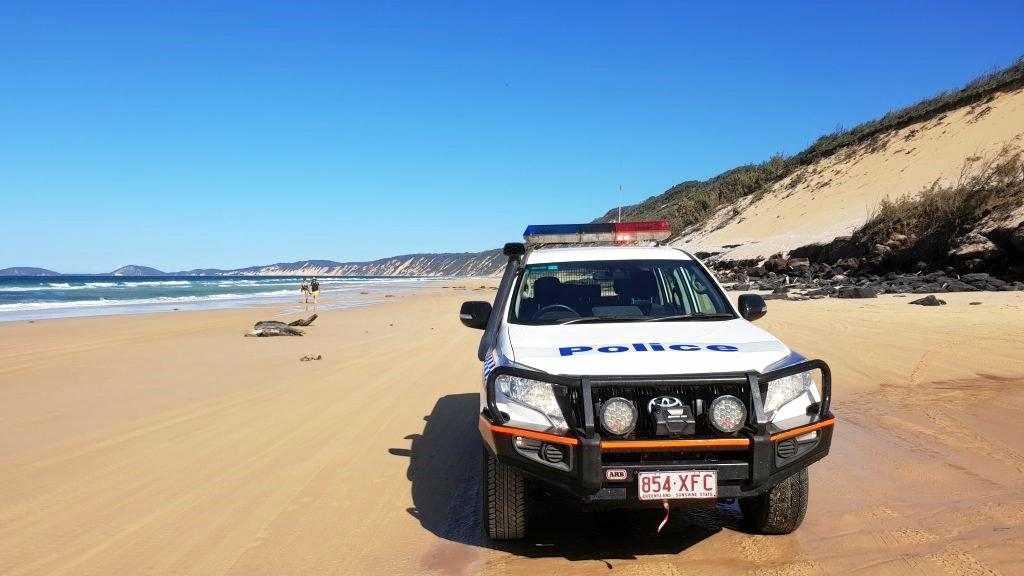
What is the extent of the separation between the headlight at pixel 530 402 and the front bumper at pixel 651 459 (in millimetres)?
56

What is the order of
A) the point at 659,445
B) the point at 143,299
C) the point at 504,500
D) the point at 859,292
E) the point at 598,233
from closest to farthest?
the point at 659,445
the point at 504,500
the point at 598,233
the point at 859,292
the point at 143,299

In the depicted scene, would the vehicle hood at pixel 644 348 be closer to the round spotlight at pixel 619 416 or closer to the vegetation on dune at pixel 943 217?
the round spotlight at pixel 619 416

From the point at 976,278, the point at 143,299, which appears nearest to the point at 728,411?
the point at 976,278

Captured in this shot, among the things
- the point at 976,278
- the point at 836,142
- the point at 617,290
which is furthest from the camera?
the point at 836,142

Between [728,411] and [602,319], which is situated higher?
[602,319]

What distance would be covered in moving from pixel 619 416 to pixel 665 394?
26cm

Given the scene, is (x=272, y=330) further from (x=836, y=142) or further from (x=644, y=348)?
(x=836, y=142)

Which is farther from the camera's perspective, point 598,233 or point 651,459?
point 598,233

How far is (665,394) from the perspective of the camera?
3414mm

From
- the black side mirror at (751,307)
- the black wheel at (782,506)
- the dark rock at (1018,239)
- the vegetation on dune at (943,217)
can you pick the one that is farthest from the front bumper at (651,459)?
the vegetation on dune at (943,217)

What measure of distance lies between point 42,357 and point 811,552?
12.3 meters

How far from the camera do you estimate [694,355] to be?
3.54 m

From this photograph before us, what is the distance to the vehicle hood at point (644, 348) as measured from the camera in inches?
136

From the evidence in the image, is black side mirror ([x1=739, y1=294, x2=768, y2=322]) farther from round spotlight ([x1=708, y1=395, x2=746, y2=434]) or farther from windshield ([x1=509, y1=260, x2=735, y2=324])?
round spotlight ([x1=708, y1=395, x2=746, y2=434])
